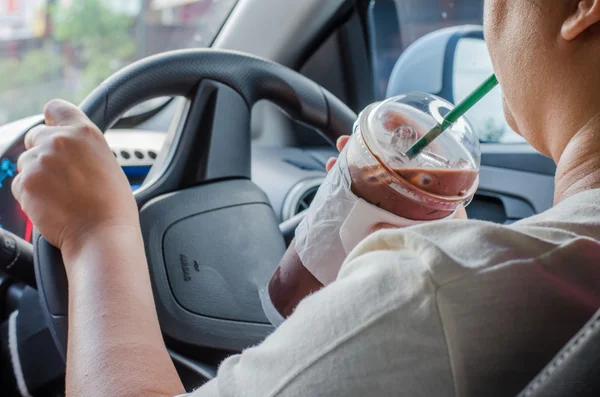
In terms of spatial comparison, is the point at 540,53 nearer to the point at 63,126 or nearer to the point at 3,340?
the point at 63,126

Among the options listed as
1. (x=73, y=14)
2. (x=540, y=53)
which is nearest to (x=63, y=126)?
(x=540, y=53)

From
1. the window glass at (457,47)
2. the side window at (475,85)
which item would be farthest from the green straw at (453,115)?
the side window at (475,85)

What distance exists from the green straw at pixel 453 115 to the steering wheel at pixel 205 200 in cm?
43

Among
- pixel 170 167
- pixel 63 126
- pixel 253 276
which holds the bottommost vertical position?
pixel 253 276

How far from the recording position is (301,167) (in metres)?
2.01

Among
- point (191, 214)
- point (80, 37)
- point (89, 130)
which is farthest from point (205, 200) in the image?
point (80, 37)

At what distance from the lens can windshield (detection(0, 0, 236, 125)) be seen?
2.15 metres

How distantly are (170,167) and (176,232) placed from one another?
13 centimetres

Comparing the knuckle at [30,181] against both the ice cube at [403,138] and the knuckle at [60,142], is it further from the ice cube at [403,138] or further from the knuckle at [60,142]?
the ice cube at [403,138]

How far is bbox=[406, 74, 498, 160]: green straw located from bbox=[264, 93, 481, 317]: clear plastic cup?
1cm

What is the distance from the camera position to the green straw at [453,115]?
0.80 meters

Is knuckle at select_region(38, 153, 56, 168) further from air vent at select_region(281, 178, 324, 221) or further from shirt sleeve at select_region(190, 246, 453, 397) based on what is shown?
air vent at select_region(281, 178, 324, 221)

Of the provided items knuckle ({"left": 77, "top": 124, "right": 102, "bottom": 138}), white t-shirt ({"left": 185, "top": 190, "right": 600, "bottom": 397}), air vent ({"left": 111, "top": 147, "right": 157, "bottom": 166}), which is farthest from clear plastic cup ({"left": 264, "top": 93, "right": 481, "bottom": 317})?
air vent ({"left": 111, "top": 147, "right": 157, "bottom": 166})

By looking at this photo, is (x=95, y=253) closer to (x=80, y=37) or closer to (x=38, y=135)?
(x=38, y=135)
